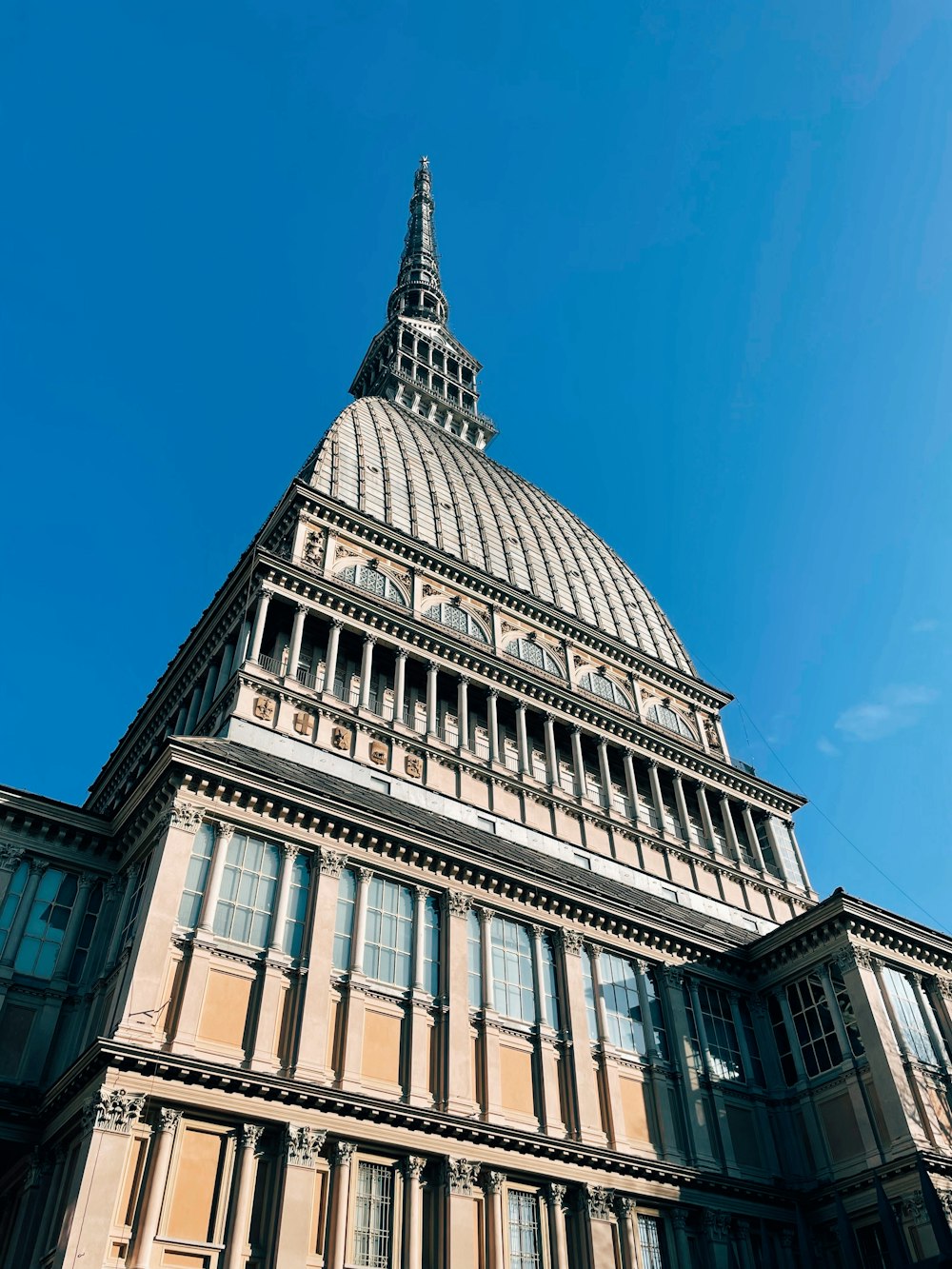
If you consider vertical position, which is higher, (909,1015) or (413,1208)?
(909,1015)

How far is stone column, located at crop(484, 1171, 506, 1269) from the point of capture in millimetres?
26516

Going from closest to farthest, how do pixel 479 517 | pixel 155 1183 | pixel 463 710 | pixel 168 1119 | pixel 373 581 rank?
1. pixel 155 1183
2. pixel 168 1119
3. pixel 463 710
4. pixel 373 581
5. pixel 479 517

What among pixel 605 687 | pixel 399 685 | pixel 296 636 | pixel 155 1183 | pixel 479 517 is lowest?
pixel 155 1183

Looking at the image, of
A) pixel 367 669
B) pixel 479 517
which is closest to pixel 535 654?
pixel 479 517

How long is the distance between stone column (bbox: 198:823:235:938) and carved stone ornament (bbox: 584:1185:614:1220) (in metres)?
13.3

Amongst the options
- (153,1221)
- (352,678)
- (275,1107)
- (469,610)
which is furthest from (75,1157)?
(469,610)

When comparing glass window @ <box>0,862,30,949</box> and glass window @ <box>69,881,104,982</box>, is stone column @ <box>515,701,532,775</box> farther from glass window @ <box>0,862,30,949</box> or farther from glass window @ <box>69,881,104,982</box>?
glass window @ <box>0,862,30,949</box>

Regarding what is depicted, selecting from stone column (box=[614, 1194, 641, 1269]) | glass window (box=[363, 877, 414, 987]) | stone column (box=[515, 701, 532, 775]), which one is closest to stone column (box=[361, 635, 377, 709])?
stone column (box=[515, 701, 532, 775])

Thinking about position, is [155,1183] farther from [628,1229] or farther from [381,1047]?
[628,1229]

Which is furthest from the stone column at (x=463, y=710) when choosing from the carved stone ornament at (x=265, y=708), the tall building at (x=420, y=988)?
the carved stone ornament at (x=265, y=708)

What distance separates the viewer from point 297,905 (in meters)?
30.0

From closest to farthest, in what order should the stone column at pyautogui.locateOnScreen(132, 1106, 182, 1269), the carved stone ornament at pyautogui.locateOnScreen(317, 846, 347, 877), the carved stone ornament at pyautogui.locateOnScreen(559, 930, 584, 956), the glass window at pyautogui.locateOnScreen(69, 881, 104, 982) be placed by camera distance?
the stone column at pyautogui.locateOnScreen(132, 1106, 182, 1269) < the glass window at pyautogui.locateOnScreen(69, 881, 104, 982) < the carved stone ornament at pyautogui.locateOnScreen(317, 846, 347, 877) < the carved stone ornament at pyautogui.locateOnScreen(559, 930, 584, 956)

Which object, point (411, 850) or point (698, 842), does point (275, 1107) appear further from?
point (698, 842)

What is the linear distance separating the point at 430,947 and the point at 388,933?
154cm
